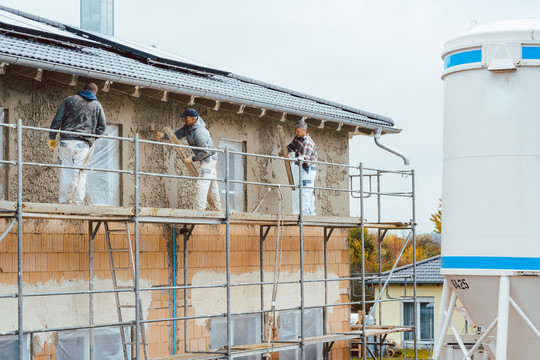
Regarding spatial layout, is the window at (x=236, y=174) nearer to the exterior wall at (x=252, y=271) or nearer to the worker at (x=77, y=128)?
the exterior wall at (x=252, y=271)

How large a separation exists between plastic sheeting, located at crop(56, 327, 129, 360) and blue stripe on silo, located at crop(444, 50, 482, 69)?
19.7 ft

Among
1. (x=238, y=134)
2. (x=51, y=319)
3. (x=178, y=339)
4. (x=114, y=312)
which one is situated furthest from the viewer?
(x=238, y=134)

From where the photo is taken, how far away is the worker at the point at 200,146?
48.0 ft

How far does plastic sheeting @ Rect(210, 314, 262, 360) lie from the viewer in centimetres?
1605

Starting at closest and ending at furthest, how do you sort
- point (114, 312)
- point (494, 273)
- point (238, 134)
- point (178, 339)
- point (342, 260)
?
point (494, 273) < point (114, 312) < point (178, 339) < point (238, 134) < point (342, 260)

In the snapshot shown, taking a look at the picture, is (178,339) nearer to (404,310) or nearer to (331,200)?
(331,200)

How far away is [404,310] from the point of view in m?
37.9

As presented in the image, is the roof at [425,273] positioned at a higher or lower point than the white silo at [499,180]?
Answer: lower

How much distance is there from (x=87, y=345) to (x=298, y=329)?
5.32 metres

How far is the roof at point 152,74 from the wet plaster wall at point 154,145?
1.02 feet

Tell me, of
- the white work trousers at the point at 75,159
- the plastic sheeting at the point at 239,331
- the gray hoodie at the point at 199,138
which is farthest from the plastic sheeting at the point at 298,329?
the white work trousers at the point at 75,159

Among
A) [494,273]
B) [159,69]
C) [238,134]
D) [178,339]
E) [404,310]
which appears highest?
[159,69]

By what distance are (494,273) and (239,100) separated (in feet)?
18.1

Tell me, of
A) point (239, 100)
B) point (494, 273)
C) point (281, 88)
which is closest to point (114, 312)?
point (239, 100)
